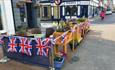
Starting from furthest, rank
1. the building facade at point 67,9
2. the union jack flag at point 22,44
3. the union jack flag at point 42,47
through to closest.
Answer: the building facade at point 67,9 < the union jack flag at point 22,44 < the union jack flag at point 42,47

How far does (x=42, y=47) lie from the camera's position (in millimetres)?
6711

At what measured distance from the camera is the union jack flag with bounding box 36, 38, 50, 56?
6.59 metres

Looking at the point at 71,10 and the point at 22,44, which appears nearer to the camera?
the point at 22,44

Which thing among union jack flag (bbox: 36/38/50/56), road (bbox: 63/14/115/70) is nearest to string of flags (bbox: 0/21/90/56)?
union jack flag (bbox: 36/38/50/56)

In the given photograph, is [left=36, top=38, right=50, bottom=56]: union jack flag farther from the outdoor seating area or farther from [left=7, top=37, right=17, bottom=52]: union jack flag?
[left=7, top=37, right=17, bottom=52]: union jack flag

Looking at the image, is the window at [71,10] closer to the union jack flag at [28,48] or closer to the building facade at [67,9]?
the building facade at [67,9]

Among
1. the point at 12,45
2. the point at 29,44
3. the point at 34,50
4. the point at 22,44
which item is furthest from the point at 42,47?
the point at 12,45

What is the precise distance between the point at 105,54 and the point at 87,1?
24225 millimetres

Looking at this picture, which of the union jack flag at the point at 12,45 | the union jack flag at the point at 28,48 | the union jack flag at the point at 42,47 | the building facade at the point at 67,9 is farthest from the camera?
the building facade at the point at 67,9

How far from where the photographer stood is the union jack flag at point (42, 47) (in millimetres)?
6594

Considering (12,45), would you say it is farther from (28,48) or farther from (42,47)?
(42,47)

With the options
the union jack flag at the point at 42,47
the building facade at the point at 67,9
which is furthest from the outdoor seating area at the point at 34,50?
the building facade at the point at 67,9

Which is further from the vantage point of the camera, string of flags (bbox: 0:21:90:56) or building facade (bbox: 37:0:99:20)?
building facade (bbox: 37:0:99:20)

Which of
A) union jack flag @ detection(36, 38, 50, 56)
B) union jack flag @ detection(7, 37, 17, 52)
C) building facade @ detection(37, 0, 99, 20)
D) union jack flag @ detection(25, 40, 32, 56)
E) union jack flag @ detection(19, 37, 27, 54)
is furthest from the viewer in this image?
building facade @ detection(37, 0, 99, 20)
